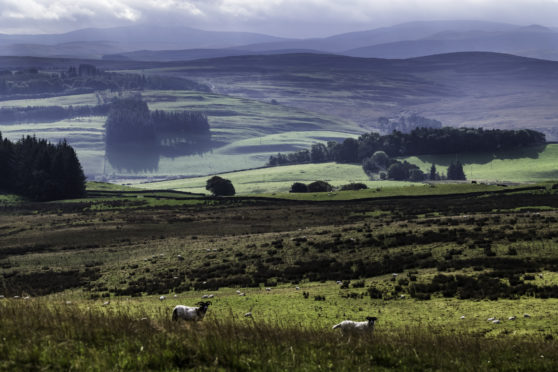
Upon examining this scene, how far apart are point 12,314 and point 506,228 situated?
1759 inches


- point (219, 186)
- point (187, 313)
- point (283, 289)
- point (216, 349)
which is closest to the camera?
point (216, 349)

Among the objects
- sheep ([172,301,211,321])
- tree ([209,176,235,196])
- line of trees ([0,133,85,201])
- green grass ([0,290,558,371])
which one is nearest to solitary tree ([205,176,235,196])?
tree ([209,176,235,196])

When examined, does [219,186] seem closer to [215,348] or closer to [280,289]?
[280,289]

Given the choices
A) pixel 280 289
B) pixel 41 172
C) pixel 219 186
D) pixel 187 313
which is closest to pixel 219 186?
pixel 219 186

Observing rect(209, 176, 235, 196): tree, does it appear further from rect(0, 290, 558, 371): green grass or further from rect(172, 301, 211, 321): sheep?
rect(0, 290, 558, 371): green grass

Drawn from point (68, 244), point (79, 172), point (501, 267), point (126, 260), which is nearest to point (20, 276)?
point (126, 260)

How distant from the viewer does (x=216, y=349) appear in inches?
512

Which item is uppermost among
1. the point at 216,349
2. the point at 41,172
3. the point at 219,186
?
the point at 216,349

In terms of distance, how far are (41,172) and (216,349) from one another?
150206mm

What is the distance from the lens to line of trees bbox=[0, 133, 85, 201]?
15062 centimetres

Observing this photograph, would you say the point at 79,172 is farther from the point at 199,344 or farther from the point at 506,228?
the point at 199,344

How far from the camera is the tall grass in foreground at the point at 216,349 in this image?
1238cm

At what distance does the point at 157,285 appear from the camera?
135ft

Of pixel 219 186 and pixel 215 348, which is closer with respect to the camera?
pixel 215 348
